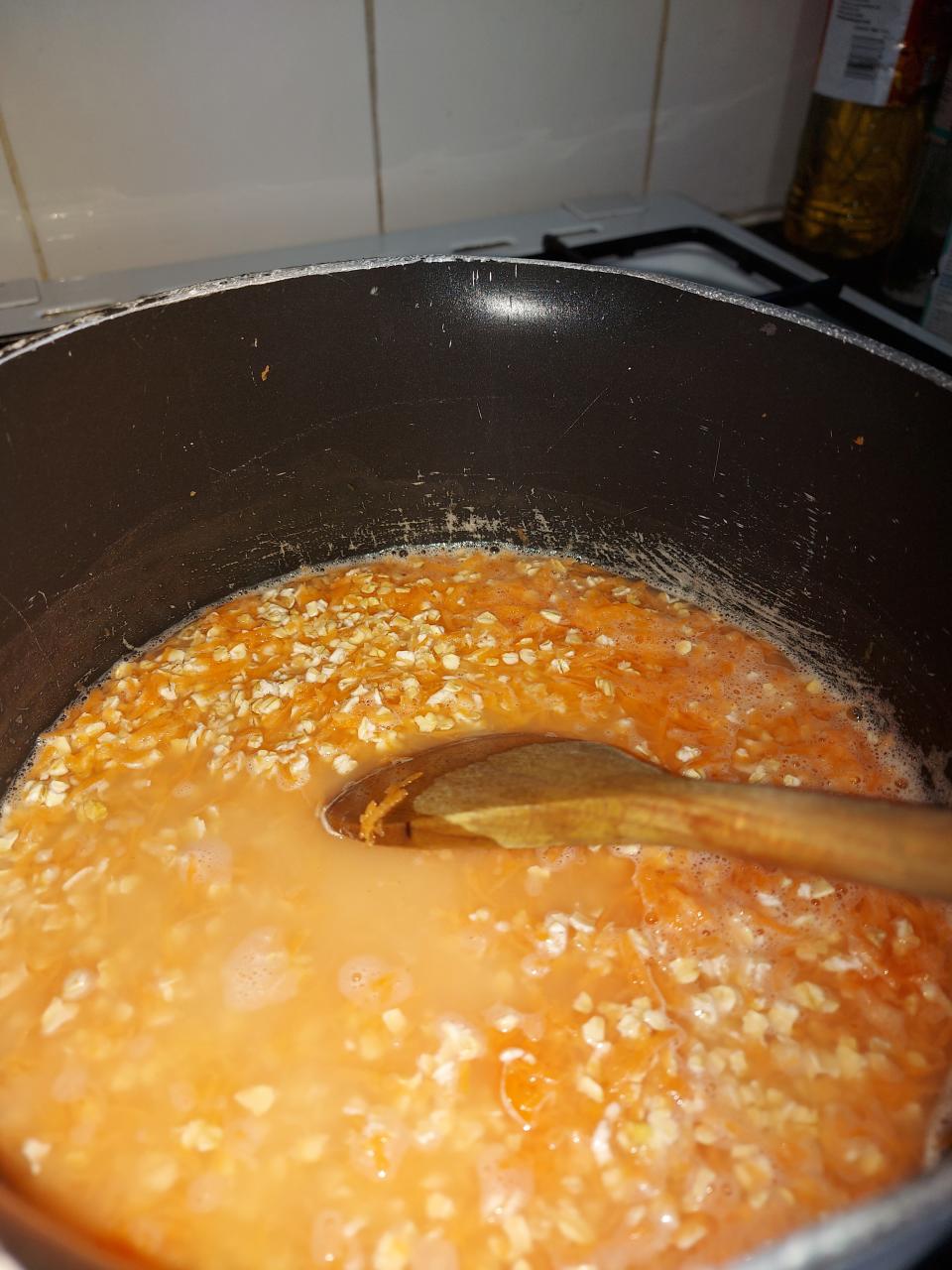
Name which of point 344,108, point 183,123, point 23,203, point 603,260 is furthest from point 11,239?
point 603,260

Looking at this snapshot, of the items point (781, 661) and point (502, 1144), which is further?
point (781, 661)

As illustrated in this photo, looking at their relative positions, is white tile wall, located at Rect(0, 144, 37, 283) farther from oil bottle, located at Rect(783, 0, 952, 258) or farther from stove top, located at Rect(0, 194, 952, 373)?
Result: oil bottle, located at Rect(783, 0, 952, 258)

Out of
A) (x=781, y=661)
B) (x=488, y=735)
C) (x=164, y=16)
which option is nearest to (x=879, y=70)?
(x=781, y=661)

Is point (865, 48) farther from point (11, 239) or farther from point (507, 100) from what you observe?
point (11, 239)

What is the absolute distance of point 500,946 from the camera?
3.47 feet

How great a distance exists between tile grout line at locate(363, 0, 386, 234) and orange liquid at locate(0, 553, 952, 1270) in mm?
798

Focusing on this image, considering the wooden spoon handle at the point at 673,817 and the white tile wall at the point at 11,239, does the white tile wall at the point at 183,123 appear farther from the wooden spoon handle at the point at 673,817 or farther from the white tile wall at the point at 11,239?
the wooden spoon handle at the point at 673,817

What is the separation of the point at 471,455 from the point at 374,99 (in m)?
0.59

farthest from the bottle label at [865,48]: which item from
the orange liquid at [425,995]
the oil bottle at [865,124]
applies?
the orange liquid at [425,995]

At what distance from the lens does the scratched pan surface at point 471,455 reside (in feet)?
3.75

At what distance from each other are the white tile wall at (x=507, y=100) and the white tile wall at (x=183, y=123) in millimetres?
66

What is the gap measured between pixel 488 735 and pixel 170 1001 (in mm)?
486

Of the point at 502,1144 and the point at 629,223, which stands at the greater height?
the point at 629,223

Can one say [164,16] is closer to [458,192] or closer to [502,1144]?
[458,192]
